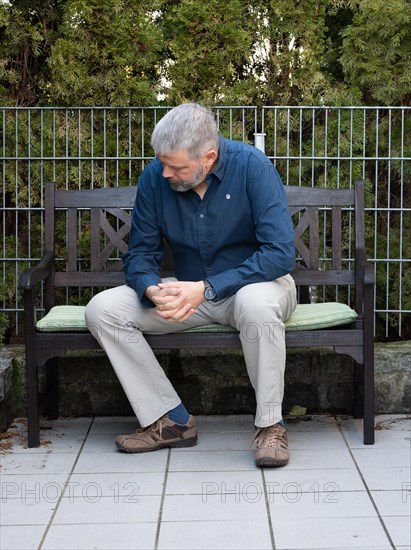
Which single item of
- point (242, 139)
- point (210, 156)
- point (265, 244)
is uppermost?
point (242, 139)

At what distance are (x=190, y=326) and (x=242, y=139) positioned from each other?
1.35 metres

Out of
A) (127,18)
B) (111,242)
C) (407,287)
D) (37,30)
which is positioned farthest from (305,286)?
(37,30)

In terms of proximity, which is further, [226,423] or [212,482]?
[226,423]

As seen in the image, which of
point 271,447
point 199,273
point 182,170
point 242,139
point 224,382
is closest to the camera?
point 271,447

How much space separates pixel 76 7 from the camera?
5.18 metres

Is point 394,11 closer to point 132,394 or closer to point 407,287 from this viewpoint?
point 407,287

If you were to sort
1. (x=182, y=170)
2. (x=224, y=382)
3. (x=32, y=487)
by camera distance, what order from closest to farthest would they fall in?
(x=32, y=487), (x=182, y=170), (x=224, y=382)

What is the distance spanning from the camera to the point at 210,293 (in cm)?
416

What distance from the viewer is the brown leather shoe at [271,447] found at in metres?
3.98

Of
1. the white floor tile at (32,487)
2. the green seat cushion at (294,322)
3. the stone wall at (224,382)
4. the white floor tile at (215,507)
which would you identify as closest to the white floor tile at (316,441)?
the stone wall at (224,382)

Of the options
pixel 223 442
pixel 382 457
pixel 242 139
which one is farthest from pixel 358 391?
pixel 242 139

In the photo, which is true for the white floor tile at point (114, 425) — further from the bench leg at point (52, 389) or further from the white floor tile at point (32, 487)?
the white floor tile at point (32, 487)

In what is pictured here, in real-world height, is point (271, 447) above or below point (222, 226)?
below

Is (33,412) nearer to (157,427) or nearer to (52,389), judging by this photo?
(52,389)
